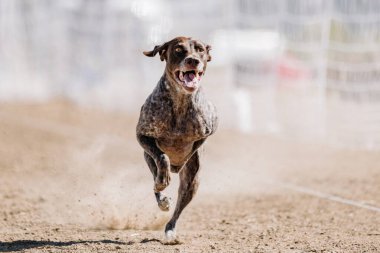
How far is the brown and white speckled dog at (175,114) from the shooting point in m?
5.65

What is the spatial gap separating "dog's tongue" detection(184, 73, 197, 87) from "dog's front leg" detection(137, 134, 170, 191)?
0.55 metres

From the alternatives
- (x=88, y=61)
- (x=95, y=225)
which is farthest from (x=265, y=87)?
(x=95, y=225)

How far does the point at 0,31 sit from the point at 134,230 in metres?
15.7

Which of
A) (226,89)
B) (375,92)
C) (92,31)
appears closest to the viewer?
(375,92)

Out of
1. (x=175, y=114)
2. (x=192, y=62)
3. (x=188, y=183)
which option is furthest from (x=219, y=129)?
(x=192, y=62)

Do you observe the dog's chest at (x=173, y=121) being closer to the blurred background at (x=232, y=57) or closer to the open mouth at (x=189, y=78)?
the open mouth at (x=189, y=78)

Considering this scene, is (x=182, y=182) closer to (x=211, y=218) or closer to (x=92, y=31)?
(x=211, y=218)

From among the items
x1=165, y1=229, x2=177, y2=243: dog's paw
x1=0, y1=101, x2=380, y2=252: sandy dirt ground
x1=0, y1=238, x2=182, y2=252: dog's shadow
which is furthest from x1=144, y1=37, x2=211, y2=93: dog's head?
x1=0, y1=238, x2=182, y2=252: dog's shadow

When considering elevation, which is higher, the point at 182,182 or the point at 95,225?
the point at 182,182

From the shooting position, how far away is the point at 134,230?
671 cm

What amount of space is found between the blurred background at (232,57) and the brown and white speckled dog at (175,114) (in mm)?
7577

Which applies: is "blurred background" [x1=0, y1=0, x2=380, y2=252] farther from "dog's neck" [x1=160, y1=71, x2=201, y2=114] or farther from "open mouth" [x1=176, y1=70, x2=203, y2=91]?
"open mouth" [x1=176, y1=70, x2=203, y2=91]

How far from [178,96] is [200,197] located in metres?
3.19

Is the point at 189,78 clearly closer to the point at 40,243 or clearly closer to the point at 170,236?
the point at 170,236
